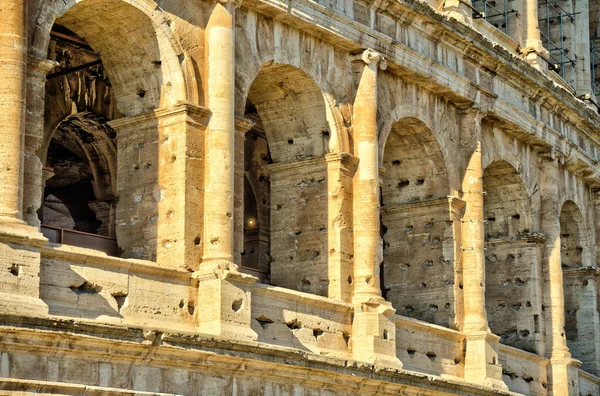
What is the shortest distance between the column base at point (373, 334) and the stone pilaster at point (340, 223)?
32 cm

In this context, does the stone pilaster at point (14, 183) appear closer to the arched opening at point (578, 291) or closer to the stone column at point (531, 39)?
the stone column at point (531, 39)

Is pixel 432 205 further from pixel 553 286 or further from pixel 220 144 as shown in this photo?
pixel 220 144

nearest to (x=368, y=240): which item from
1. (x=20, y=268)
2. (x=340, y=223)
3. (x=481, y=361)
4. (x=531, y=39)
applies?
(x=340, y=223)

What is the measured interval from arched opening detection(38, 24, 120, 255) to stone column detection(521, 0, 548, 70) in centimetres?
804

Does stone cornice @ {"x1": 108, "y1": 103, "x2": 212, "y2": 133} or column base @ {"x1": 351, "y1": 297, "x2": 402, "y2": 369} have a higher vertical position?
stone cornice @ {"x1": 108, "y1": 103, "x2": 212, "y2": 133}

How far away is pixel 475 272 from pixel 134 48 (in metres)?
7.27

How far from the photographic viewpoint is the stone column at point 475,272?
79.9ft

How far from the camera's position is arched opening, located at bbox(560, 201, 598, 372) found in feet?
97.2

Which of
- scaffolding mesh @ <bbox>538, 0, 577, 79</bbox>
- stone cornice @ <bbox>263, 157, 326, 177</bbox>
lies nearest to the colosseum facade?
stone cornice @ <bbox>263, 157, 326, 177</bbox>

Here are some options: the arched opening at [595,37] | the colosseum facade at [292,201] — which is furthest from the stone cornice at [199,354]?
the arched opening at [595,37]

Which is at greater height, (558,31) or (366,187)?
(558,31)

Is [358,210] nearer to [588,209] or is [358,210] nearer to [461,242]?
[461,242]

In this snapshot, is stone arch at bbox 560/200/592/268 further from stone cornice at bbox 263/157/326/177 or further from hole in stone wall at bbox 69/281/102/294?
hole in stone wall at bbox 69/281/102/294

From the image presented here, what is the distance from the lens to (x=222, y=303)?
19266 mm
